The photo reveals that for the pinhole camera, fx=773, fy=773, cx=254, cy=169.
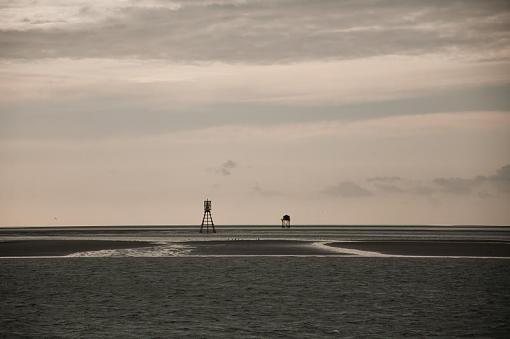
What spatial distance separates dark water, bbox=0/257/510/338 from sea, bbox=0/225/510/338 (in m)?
0.05

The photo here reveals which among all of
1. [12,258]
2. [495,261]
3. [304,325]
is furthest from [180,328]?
[12,258]

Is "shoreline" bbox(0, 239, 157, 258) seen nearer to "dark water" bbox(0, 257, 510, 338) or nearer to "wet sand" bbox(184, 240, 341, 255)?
"wet sand" bbox(184, 240, 341, 255)

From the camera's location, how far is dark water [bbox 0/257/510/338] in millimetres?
30391

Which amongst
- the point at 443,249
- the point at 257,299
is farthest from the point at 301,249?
the point at 257,299

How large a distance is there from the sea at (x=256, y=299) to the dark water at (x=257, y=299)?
53 millimetres

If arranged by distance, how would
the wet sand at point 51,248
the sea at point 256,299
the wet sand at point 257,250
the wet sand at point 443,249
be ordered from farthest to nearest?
the wet sand at point 51,248 → the wet sand at point 257,250 → the wet sand at point 443,249 → the sea at point 256,299

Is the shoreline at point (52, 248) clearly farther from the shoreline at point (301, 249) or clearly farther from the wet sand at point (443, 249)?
the wet sand at point (443, 249)

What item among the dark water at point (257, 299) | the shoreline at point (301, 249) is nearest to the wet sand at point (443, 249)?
the shoreline at point (301, 249)

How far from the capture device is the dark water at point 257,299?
99.7 feet

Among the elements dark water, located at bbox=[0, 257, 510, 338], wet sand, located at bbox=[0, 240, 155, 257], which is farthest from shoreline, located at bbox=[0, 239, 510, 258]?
dark water, located at bbox=[0, 257, 510, 338]

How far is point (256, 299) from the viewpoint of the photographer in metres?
39.9

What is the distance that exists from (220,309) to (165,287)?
9916mm

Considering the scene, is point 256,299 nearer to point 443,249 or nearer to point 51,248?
point 443,249

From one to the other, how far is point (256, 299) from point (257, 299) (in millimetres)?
52
